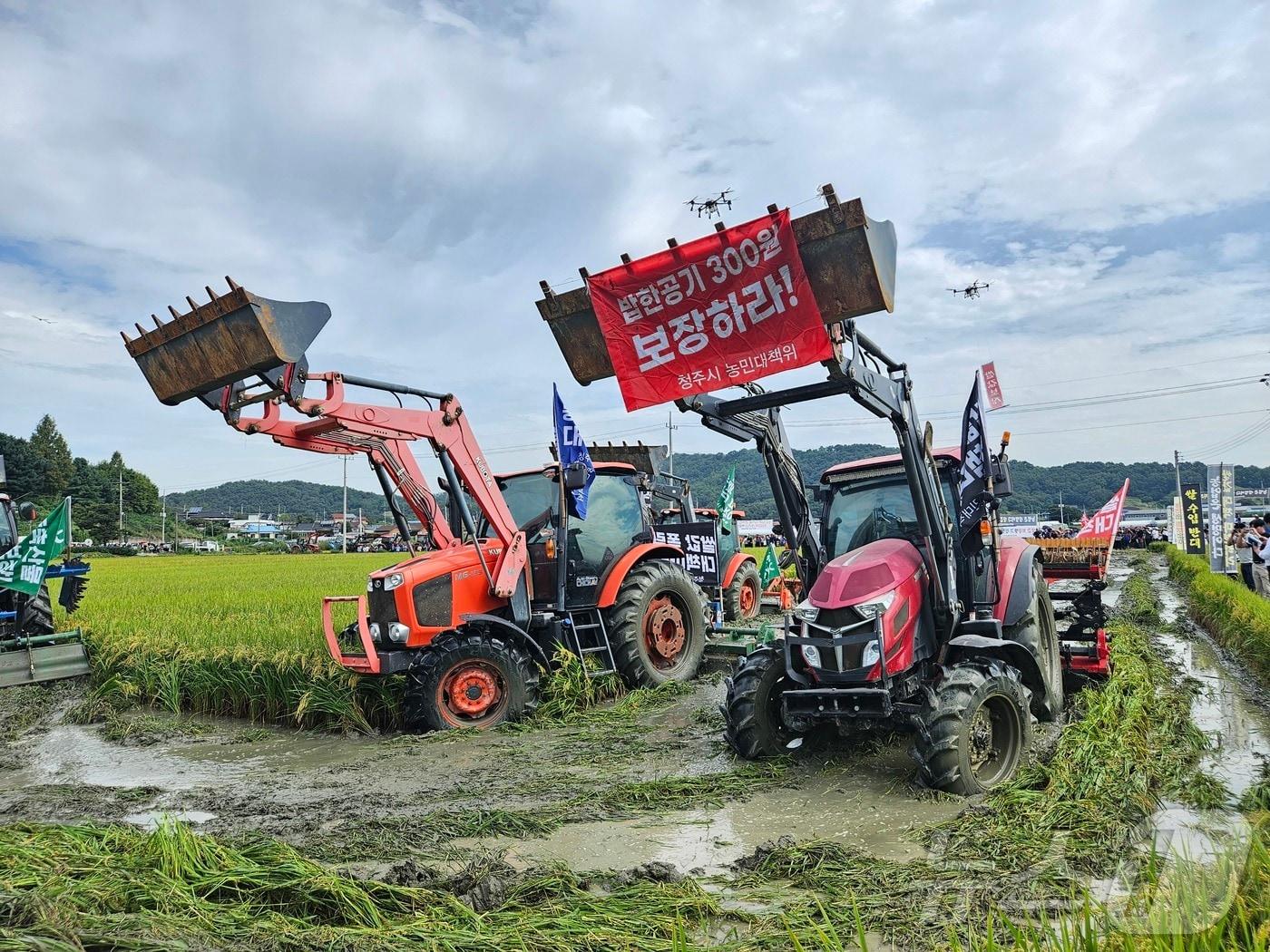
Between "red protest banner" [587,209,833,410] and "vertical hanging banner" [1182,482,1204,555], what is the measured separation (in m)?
22.8

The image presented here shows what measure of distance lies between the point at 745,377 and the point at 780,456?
145 cm

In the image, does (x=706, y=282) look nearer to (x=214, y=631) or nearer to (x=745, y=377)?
(x=745, y=377)

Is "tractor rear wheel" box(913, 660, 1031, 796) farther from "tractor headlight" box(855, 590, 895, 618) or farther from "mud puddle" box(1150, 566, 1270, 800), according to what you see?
"mud puddle" box(1150, 566, 1270, 800)

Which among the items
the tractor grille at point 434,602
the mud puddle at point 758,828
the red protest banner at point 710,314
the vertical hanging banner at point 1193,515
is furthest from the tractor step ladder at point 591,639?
the vertical hanging banner at point 1193,515

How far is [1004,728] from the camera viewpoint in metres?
5.54

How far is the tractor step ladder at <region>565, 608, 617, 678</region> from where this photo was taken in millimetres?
8305

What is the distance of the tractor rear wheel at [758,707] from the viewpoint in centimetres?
586

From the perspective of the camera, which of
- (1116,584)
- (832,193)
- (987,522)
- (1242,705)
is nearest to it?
(832,193)

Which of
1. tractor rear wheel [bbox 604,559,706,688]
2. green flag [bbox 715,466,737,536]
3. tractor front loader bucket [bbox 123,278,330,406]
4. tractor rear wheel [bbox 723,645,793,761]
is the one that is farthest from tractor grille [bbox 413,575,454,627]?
green flag [bbox 715,466,737,536]

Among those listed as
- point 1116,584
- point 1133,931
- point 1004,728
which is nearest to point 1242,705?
point 1004,728

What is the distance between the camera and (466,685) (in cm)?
747

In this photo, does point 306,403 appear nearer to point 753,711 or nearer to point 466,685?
point 466,685

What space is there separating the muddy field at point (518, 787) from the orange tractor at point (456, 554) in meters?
0.54

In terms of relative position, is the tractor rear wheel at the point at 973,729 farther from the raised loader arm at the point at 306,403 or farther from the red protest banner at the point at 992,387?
the raised loader arm at the point at 306,403
